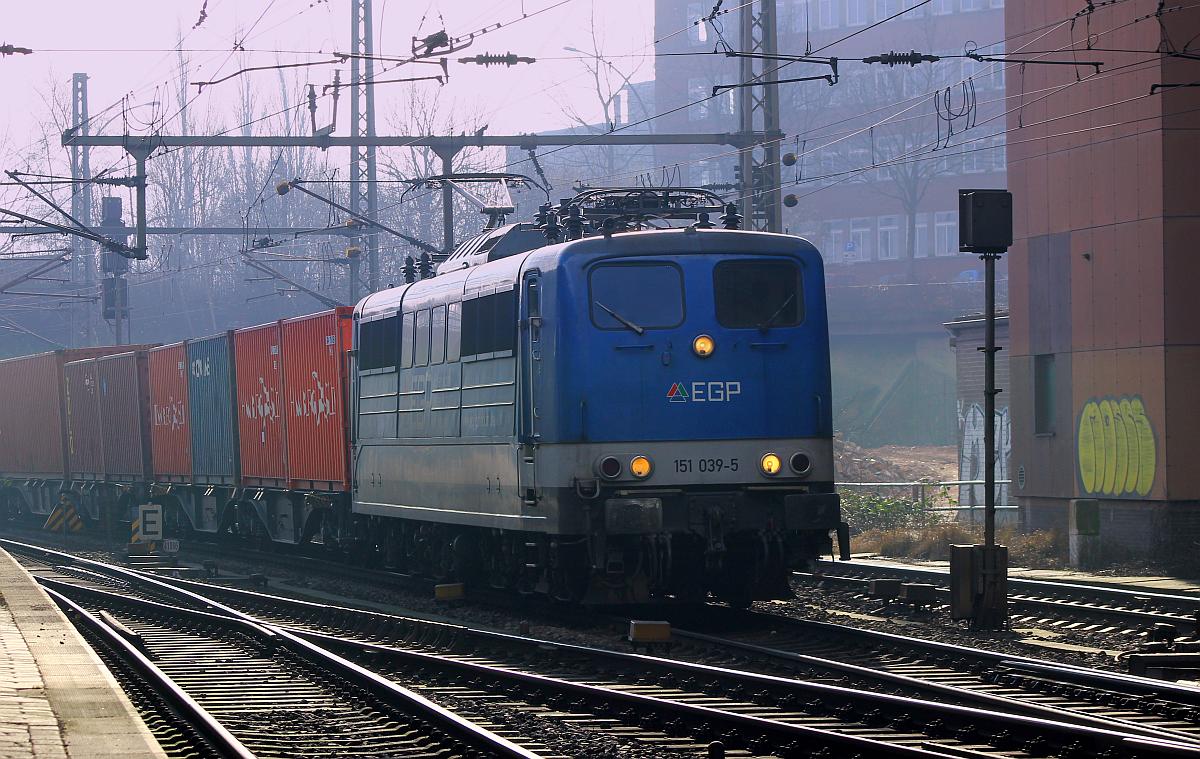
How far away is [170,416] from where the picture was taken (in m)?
30.8

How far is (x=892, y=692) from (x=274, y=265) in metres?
78.6

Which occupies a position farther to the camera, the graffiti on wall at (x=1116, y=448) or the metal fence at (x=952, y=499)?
the metal fence at (x=952, y=499)

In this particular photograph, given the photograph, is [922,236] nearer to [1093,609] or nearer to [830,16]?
[830,16]

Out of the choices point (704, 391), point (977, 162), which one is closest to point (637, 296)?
point (704, 391)

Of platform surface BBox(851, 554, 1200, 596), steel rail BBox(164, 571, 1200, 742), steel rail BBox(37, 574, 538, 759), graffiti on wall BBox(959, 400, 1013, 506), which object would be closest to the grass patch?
platform surface BBox(851, 554, 1200, 596)

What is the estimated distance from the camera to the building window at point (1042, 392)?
24.5 meters

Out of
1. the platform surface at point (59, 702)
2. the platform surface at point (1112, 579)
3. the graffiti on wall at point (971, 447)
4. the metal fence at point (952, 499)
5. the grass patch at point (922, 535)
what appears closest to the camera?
the platform surface at point (59, 702)

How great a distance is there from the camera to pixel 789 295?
14820 mm

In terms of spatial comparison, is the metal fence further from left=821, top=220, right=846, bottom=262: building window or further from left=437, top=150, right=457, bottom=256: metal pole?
left=821, top=220, right=846, bottom=262: building window

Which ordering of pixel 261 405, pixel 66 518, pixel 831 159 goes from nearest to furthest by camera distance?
pixel 261 405
pixel 66 518
pixel 831 159

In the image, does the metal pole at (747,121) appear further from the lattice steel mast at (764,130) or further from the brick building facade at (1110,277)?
the brick building facade at (1110,277)

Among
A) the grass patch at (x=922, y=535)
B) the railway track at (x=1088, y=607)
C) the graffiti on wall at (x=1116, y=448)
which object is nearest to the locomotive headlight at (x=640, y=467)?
the railway track at (x=1088, y=607)

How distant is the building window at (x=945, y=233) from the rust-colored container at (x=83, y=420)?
50.1 meters

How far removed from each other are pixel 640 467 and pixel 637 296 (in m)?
1.53
